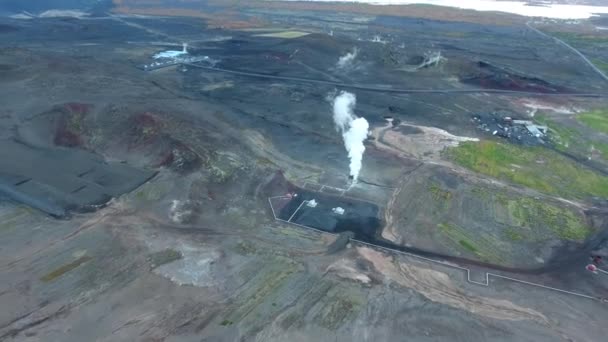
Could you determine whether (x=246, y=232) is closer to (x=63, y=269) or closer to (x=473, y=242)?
(x=63, y=269)

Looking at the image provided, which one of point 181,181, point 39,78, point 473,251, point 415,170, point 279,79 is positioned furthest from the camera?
point 279,79

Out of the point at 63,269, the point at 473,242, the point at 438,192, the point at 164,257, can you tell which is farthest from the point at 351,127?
the point at 63,269

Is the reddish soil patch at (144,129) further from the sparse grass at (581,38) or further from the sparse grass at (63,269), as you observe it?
the sparse grass at (581,38)

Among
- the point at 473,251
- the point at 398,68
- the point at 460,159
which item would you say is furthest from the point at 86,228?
the point at 398,68

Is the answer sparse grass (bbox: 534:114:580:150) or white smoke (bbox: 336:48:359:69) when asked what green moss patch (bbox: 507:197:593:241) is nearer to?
sparse grass (bbox: 534:114:580:150)

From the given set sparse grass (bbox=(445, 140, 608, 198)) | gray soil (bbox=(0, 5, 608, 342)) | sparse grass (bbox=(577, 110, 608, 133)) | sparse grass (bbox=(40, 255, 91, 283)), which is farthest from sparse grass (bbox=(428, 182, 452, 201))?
sparse grass (bbox=(577, 110, 608, 133))

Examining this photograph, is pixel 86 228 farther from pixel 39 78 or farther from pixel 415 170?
pixel 39 78

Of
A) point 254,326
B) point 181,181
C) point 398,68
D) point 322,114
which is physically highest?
point 398,68
